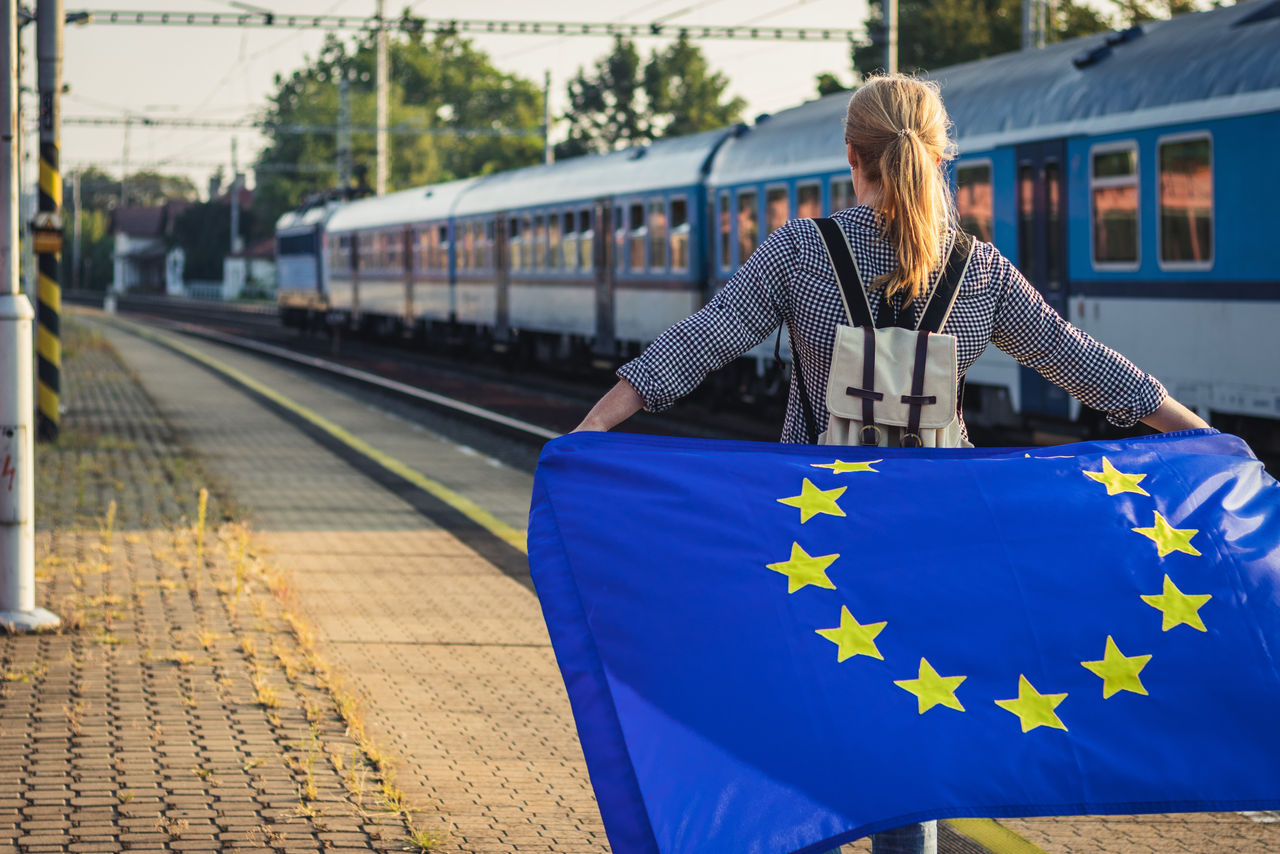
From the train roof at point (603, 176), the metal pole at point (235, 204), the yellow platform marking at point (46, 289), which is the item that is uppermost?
the metal pole at point (235, 204)

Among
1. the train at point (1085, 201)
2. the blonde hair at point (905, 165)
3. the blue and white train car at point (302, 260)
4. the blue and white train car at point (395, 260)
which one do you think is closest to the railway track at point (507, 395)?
the train at point (1085, 201)

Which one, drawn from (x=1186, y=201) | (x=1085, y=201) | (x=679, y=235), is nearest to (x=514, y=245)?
(x=679, y=235)

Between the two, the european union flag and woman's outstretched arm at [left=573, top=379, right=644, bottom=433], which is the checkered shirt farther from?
Answer: the european union flag

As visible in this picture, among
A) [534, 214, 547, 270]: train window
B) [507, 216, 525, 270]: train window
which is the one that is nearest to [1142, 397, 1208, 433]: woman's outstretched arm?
[534, 214, 547, 270]: train window

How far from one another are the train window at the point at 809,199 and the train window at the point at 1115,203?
475 centimetres

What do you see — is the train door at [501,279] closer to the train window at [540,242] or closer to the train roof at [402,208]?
the train window at [540,242]

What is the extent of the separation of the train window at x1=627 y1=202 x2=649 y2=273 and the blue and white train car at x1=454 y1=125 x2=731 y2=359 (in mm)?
21

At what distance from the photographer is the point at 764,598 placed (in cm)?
297

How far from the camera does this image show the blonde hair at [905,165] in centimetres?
306

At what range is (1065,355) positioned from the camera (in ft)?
10.8

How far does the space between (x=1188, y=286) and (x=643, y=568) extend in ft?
31.6

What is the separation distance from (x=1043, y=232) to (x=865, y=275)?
1091 centimetres

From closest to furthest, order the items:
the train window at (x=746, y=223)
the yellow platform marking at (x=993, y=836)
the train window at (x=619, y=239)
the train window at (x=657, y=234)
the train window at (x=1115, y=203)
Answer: the yellow platform marking at (x=993, y=836)
the train window at (x=1115, y=203)
the train window at (x=746, y=223)
the train window at (x=657, y=234)
the train window at (x=619, y=239)

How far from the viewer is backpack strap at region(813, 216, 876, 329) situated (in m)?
3.10
